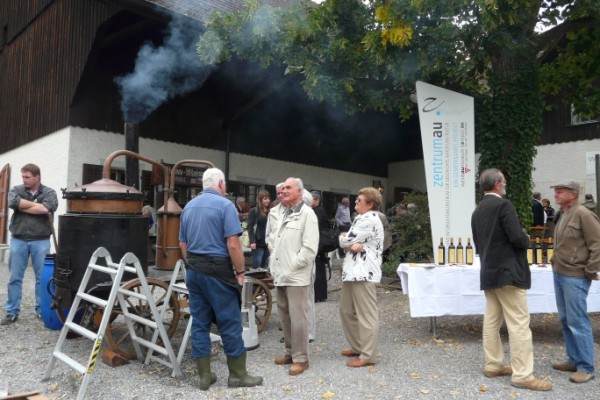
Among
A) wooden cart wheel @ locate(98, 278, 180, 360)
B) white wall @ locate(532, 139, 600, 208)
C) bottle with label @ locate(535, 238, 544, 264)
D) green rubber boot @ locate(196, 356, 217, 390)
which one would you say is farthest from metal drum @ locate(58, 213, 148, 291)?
white wall @ locate(532, 139, 600, 208)

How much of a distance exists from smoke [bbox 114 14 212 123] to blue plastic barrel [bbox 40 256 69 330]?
5.78 m

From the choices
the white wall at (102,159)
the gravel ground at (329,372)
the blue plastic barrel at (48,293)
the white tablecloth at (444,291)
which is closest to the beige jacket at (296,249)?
the gravel ground at (329,372)

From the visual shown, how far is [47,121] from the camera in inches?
482

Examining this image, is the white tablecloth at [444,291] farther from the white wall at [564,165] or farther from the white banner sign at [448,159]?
the white wall at [564,165]

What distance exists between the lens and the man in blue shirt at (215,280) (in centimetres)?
386

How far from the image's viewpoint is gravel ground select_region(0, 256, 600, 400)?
3.89 meters

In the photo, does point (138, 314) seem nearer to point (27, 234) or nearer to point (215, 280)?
point (215, 280)

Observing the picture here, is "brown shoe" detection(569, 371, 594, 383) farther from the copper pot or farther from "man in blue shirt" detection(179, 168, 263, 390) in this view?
the copper pot

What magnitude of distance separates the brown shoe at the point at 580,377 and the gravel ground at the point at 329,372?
0.04m

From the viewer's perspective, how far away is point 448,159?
7.15 meters

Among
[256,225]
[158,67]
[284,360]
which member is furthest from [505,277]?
[158,67]

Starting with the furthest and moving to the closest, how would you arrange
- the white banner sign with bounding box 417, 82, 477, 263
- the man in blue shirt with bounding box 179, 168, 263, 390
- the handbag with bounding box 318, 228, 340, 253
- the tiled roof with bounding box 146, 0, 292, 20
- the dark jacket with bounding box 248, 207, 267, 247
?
the tiled roof with bounding box 146, 0, 292, 20
the dark jacket with bounding box 248, 207, 267, 247
the white banner sign with bounding box 417, 82, 477, 263
the handbag with bounding box 318, 228, 340, 253
the man in blue shirt with bounding box 179, 168, 263, 390

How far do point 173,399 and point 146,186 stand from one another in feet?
30.5

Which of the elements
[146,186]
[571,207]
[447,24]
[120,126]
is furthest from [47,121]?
[571,207]
